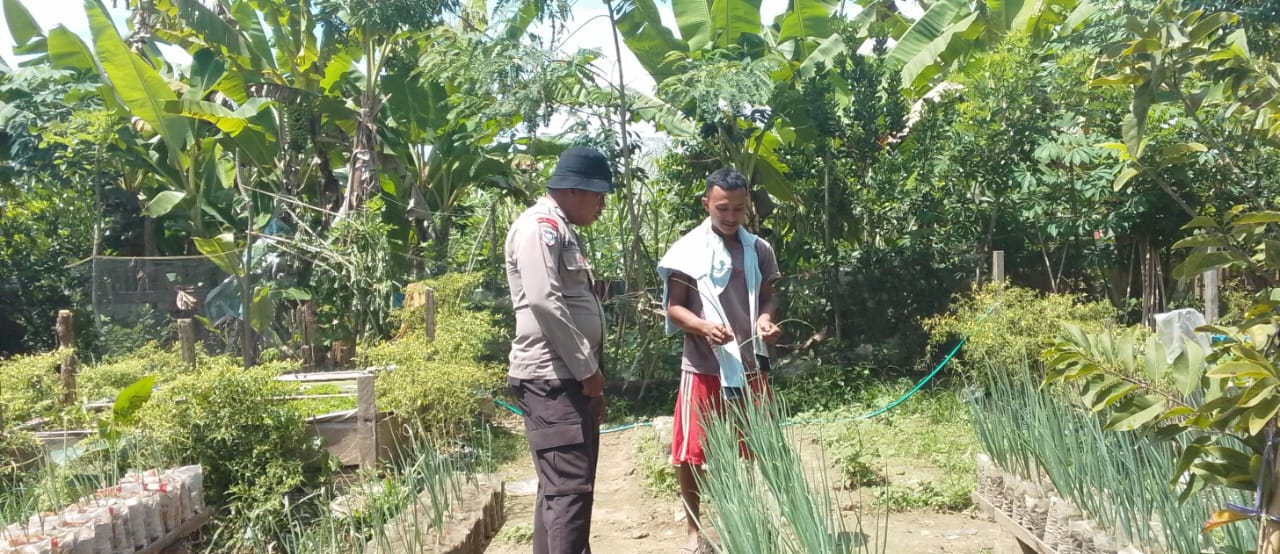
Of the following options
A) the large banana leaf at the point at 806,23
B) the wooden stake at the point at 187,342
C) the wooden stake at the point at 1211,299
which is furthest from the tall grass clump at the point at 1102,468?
the large banana leaf at the point at 806,23

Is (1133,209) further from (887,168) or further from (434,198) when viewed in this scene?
(434,198)

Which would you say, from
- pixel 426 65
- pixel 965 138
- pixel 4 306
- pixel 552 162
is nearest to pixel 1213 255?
pixel 965 138

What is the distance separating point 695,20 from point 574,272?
594 centimetres

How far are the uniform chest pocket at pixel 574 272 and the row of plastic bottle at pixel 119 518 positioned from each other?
200 centimetres

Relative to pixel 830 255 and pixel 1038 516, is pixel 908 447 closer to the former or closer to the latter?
pixel 1038 516

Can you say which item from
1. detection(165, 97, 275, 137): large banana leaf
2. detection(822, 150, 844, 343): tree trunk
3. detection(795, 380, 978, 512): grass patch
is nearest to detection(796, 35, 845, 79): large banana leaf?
detection(822, 150, 844, 343): tree trunk

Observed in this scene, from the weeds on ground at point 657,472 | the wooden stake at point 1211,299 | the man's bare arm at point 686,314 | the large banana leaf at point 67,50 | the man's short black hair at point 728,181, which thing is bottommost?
the weeds on ground at point 657,472

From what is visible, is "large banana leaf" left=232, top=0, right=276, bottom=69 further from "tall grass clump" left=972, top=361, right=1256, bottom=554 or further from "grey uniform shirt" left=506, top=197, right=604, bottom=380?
"tall grass clump" left=972, top=361, right=1256, bottom=554

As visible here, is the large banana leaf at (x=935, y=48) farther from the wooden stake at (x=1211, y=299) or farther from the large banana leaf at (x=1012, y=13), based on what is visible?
the wooden stake at (x=1211, y=299)

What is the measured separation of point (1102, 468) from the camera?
2791mm

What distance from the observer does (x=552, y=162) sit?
10.9 m

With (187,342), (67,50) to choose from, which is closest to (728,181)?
(187,342)

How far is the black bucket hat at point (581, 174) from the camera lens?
3146 mm

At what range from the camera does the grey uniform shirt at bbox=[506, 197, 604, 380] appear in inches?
119
